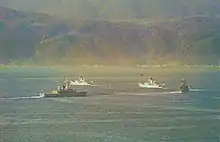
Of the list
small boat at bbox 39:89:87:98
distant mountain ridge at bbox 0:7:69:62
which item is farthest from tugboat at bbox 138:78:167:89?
distant mountain ridge at bbox 0:7:69:62

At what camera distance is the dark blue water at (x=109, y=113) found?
926 cm

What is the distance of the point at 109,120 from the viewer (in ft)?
34.3

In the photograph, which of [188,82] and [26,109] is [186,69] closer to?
[188,82]

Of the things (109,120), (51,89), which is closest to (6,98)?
(51,89)

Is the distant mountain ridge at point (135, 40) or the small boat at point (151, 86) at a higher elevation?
the distant mountain ridge at point (135, 40)

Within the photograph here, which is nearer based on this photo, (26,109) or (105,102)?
(26,109)

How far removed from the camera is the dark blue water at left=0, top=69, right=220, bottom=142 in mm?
9258

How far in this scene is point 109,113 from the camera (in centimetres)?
1103

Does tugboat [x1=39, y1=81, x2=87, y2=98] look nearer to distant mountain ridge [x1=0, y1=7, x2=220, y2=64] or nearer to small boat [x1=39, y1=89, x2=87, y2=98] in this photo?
small boat [x1=39, y1=89, x2=87, y2=98]

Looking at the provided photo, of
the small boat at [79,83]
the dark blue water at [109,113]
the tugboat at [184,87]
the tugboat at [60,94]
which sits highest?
the small boat at [79,83]

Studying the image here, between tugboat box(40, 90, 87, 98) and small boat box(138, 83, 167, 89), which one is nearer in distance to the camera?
tugboat box(40, 90, 87, 98)

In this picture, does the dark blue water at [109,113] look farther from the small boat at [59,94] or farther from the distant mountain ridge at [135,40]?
the distant mountain ridge at [135,40]

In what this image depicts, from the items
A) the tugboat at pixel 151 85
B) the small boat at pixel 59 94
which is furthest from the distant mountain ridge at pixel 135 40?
the tugboat at pixel 151 85

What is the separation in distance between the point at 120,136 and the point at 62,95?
13.5ft
